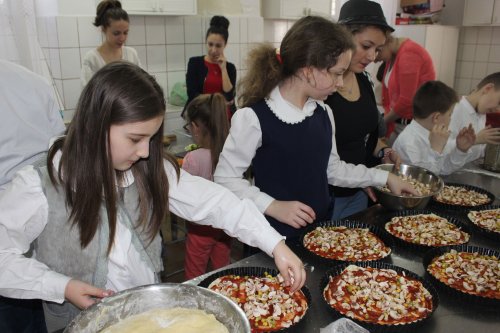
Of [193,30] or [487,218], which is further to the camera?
[193,30]

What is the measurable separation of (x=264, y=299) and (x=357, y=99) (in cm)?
120

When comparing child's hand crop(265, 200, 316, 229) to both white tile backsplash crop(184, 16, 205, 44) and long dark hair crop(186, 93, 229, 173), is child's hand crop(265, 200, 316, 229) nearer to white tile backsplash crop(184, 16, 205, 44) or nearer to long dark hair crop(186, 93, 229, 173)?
long dark hair crop(186, 93, 229, 173)

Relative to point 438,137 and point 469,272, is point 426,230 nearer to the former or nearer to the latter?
point 469,272

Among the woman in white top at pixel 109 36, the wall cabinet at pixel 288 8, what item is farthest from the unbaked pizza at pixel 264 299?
the wall cabinet at pixel 288 8

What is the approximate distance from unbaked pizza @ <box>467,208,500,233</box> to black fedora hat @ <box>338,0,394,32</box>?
3.07 ft

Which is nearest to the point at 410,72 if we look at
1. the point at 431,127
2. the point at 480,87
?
the point at 480,87

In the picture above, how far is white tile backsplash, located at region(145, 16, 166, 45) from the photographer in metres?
4.18

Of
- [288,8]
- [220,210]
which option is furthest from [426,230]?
[288,8]

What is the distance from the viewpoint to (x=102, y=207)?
4.08ft

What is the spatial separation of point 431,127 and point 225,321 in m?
2.08

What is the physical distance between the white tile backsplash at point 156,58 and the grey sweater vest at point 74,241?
3.23 metres

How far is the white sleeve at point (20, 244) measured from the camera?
3.66 feet

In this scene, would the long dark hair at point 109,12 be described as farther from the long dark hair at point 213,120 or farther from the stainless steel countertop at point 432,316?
the stainless steel countertop at point 432,316

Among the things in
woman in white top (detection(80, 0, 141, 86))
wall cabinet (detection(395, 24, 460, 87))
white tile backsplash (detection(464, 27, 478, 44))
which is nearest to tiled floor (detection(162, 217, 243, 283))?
woman in white top (detection(80, 0, 141, 86))
